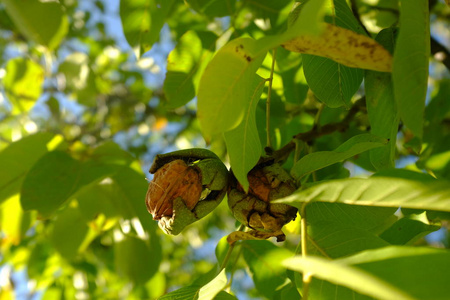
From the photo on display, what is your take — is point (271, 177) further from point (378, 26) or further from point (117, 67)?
point (117, 67)

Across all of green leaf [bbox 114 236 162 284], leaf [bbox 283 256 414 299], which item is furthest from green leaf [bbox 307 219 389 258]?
green leaf [bbox 114 236 162 284]

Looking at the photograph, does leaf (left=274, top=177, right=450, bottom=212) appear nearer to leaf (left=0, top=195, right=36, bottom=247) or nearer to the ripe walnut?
the ripe walnut

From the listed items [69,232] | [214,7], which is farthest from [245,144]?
[69,232]

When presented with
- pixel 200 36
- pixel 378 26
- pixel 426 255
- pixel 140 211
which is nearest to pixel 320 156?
pixel 426 255

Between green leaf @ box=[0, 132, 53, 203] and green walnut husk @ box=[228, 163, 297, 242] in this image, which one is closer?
green walnut husk @ box=[228, 163, 297, 242]

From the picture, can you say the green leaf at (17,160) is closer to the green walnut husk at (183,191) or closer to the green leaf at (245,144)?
the green walnut husk at (183,191)

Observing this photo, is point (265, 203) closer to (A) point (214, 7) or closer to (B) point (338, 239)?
(B) point (338, 239)
